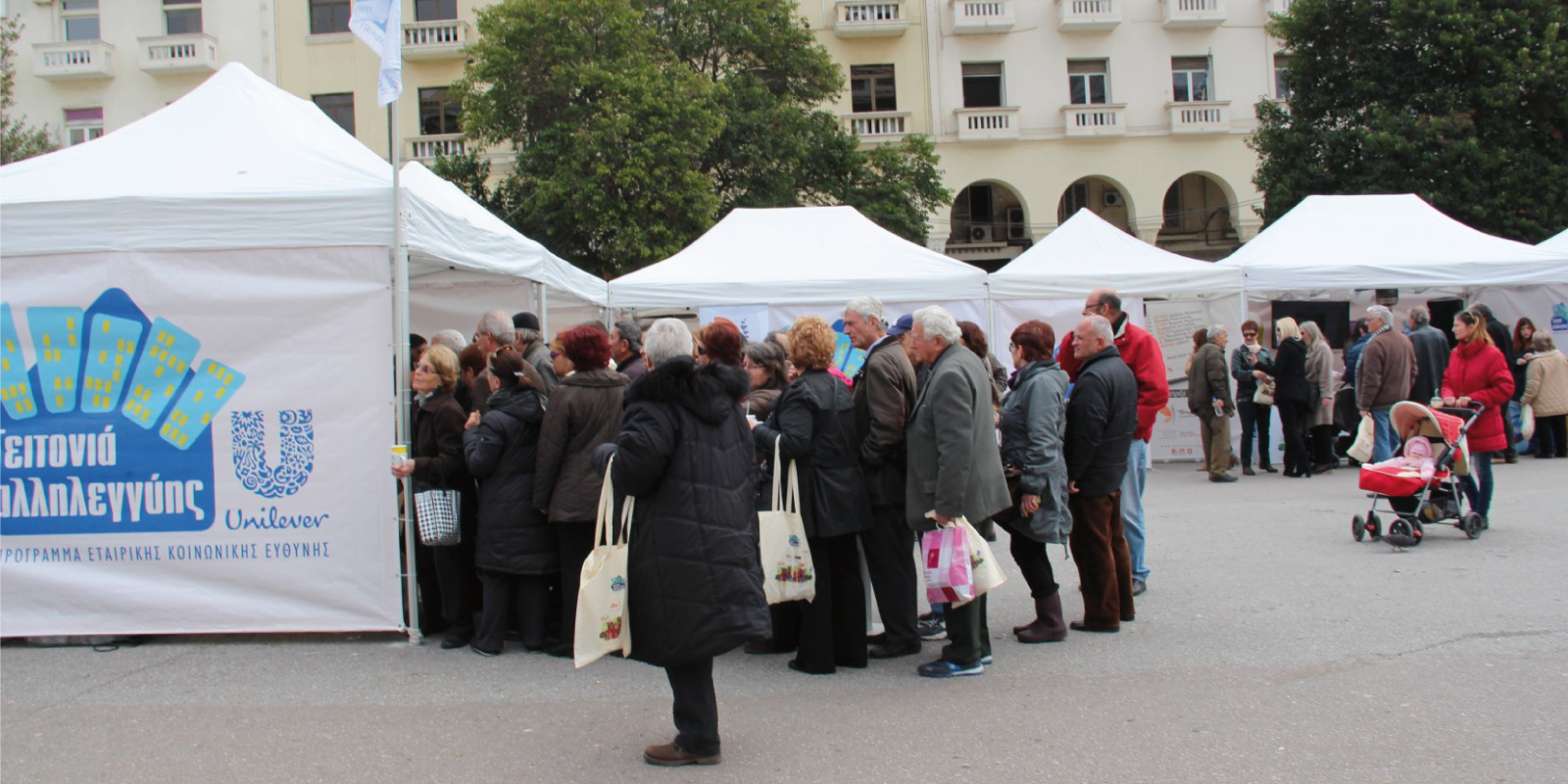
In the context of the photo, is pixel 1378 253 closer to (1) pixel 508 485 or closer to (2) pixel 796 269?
(2) pixel 796 269

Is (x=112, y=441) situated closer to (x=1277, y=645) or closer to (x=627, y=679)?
(x=627, y=679)

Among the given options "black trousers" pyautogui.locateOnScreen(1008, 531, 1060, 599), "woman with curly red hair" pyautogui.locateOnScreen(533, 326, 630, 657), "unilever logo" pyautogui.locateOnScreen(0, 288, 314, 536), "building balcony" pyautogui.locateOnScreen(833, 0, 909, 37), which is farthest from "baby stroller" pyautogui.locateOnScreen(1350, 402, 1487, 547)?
"building balcony" pyautogui.locateOnScreen(833, 0, 909, 37)

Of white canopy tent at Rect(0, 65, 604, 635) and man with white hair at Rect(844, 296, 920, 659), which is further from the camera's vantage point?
white canopy tent at Rect(0, 65, 604, 635)

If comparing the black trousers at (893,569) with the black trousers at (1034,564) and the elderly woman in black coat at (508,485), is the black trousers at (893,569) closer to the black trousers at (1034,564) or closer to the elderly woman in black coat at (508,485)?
the black trousers at (1034,564)

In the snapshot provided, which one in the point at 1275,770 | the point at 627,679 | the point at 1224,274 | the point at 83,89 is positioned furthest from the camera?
the point at 83,89

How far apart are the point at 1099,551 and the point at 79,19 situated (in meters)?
32.4

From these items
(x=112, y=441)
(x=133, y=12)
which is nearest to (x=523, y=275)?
(x=112, y=441)

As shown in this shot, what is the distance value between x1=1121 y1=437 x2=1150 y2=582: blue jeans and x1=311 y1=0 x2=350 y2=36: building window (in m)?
27.8

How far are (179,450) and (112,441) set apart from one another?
35 centimetres

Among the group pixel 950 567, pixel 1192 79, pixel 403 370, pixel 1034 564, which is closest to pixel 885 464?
pixel 950 567

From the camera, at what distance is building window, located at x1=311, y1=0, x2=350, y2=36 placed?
2950 cm

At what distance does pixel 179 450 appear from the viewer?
6102 millimetres

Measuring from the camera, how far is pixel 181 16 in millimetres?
29812

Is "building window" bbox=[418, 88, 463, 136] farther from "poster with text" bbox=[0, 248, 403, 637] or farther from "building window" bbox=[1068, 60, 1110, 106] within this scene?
"poster with text" bbox=[0, 248, 403, 637]
